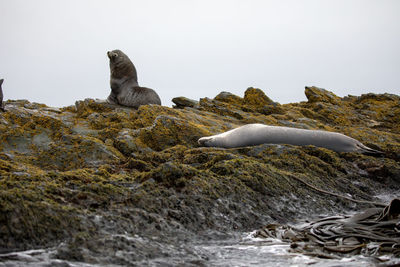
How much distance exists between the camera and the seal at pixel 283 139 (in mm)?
6430

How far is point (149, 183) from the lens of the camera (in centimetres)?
334

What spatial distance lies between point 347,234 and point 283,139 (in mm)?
3664

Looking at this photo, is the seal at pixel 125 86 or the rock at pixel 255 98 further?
the seal at pixel 125 86

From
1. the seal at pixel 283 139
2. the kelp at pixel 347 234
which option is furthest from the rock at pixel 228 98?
the kelp at pixel 347 234

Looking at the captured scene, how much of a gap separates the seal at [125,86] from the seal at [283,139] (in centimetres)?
549

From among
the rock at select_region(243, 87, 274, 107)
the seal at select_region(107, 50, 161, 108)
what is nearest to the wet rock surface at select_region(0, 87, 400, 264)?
the rock at select_region(243, 87, 274, 107)

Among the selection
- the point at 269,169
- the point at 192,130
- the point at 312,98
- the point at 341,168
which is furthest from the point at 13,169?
the point at 312,98

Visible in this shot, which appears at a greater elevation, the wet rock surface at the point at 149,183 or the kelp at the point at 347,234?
the wet rock surface at the point at 149,183

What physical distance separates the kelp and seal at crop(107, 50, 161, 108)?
8.89 metres

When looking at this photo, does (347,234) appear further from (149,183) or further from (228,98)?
(228,98)

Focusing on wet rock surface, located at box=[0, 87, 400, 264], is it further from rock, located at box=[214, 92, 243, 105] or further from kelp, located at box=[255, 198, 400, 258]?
rock, located at box=[214, 92, 243, 105]

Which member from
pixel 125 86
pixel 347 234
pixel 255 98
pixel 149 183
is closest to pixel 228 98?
pixel 255 98

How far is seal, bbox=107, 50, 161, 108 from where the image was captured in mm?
11766

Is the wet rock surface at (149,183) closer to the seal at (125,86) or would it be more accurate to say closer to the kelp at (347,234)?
the kelp at (347,234)
